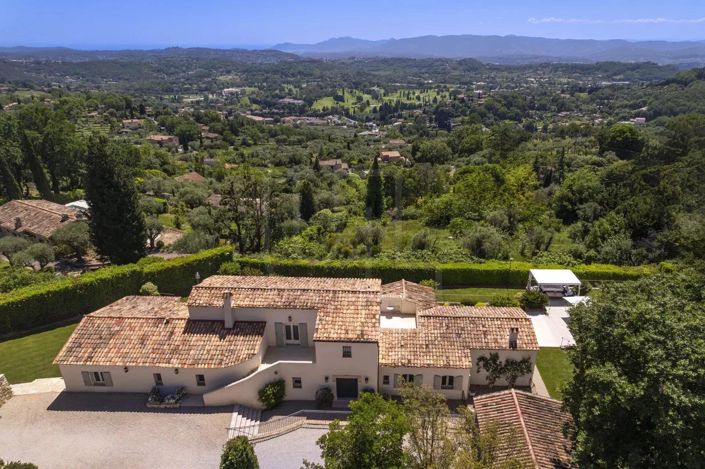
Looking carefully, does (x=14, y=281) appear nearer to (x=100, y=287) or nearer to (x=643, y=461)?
(x=100, y=287)

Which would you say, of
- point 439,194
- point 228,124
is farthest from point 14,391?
point 228,124

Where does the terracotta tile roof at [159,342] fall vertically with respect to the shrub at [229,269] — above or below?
above

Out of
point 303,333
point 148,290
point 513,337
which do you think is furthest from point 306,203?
point 513,337

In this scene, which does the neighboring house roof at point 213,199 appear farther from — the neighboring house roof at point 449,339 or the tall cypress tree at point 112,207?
the neighboring house roof at point 449,339

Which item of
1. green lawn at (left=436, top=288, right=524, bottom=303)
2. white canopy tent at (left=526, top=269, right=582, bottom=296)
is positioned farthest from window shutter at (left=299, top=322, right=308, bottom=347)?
white canopy tent at (left=526, top=269, right=582, bottom=296)

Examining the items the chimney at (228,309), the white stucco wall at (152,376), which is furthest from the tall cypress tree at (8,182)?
the chimney at (228,309)

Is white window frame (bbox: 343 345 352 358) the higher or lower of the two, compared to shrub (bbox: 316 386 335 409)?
higher

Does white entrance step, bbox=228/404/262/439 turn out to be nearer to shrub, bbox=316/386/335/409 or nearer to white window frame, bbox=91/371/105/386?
shrub, bbox=316/386/335/409
